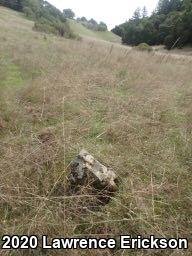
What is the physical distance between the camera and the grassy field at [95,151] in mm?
2365

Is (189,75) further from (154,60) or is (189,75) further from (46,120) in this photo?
(46,120)

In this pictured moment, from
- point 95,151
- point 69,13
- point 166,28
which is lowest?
point 95,151

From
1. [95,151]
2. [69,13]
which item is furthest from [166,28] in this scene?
[69,13]

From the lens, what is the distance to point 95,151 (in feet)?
11.1

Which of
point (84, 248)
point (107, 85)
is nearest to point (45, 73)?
point (107, 85)

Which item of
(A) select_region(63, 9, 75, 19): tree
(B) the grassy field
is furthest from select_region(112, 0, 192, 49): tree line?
(A) select_region(63, 9, 75, 19): tree

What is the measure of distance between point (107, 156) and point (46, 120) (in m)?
1.43

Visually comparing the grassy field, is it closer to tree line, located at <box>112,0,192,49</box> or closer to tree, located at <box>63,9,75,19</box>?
tree line, located at <box>112,0,192,49</box>

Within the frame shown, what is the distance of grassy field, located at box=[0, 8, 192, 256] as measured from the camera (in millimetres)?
2365

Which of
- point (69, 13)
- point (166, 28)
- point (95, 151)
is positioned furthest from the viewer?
point (69, 13)

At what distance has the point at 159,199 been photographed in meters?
2.73

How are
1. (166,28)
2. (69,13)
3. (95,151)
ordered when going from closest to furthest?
(95,151) < (166,28) < (69,13)

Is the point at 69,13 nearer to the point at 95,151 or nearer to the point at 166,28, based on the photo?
the point at 166,28

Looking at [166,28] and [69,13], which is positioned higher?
[69,13]
